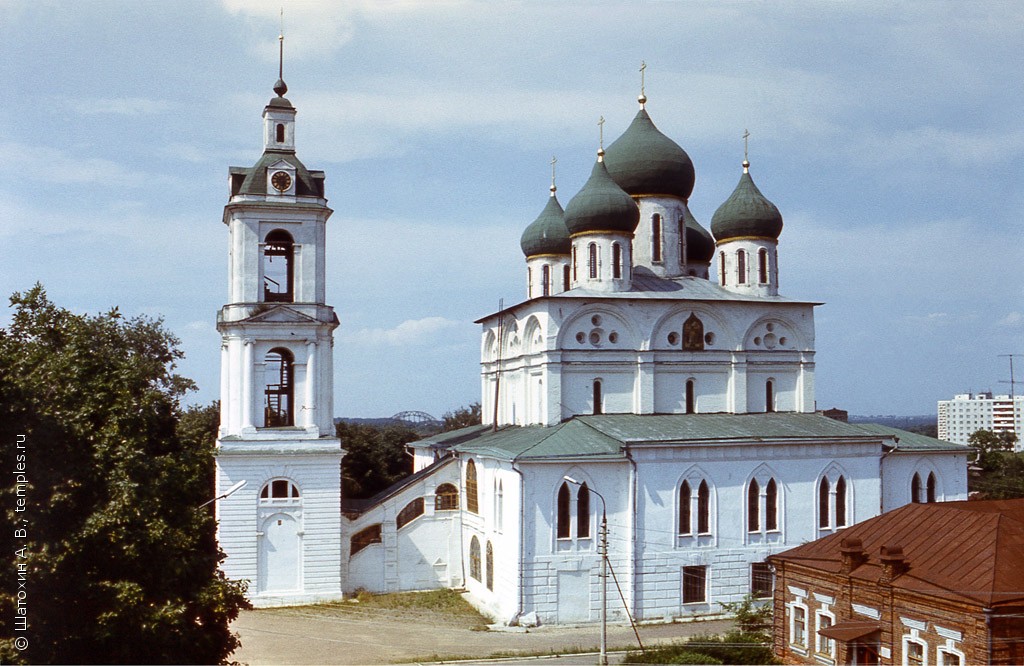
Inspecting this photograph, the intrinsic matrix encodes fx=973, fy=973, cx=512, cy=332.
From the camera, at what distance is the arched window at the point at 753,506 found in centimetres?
2884

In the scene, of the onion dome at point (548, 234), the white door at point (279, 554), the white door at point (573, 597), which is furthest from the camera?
the onion dome at point (548, 234)

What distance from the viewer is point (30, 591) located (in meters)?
13.5

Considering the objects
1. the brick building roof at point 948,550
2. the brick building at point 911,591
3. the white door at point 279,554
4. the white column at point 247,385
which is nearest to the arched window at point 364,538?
the white door at point 279,554

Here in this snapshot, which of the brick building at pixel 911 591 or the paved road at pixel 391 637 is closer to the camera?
the brick building at pixel 911 591

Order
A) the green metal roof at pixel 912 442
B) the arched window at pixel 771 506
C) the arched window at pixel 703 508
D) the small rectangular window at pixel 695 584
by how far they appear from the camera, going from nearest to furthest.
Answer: the small rectangular window at pixel 695 584 < the arched window at pixel 703 508 < the arched window at pixel 771 506 < the green metal roof at pixel 912 442

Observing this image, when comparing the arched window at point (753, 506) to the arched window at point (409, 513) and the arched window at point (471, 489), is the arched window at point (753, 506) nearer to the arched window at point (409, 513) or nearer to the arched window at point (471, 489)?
the arched window at point (471, 489)

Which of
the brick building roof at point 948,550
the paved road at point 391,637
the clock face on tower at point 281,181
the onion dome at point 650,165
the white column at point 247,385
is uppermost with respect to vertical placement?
the onion dome at point 650,165

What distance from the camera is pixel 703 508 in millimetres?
28422

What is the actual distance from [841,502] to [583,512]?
28.3ft

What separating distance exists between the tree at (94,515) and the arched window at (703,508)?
50.3 ft

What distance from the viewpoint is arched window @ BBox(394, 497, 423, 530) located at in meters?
31.2

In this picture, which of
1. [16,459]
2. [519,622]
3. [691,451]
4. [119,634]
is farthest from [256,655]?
[691,451]

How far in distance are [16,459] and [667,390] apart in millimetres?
22181

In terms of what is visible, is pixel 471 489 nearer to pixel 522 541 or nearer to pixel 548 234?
pixel 522 541
